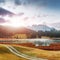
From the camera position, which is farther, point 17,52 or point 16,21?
point 16,21

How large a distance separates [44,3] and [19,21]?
662 millimetres

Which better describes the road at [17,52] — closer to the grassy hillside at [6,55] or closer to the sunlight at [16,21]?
the grassy hillside at [6,55]

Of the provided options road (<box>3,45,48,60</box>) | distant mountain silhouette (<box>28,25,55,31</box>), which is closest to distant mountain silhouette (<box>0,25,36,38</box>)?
distant mountain silhouette (<box>28,25,55,31</box>)

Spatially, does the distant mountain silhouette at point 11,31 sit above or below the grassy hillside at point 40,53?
above

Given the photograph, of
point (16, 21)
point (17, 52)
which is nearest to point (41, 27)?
point (16, 21)

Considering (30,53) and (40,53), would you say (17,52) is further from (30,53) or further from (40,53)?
(40,53)

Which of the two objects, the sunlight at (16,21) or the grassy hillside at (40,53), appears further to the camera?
the sunlight at (16,21)

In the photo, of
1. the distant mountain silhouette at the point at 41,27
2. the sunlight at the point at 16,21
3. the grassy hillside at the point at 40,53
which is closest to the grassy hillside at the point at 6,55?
the grassy hillside at the point at 40,53

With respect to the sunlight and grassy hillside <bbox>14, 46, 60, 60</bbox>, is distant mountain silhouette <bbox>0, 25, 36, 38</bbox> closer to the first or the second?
the sunlight

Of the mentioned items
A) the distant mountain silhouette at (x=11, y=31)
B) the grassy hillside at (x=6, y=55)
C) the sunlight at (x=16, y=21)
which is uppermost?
the sunlight at (x=16, y=21)

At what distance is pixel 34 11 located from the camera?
4168mm

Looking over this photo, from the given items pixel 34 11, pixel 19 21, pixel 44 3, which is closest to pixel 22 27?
pixel 19 21

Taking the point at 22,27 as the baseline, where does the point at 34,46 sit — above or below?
below

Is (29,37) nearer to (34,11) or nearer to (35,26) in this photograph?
(35,26)
